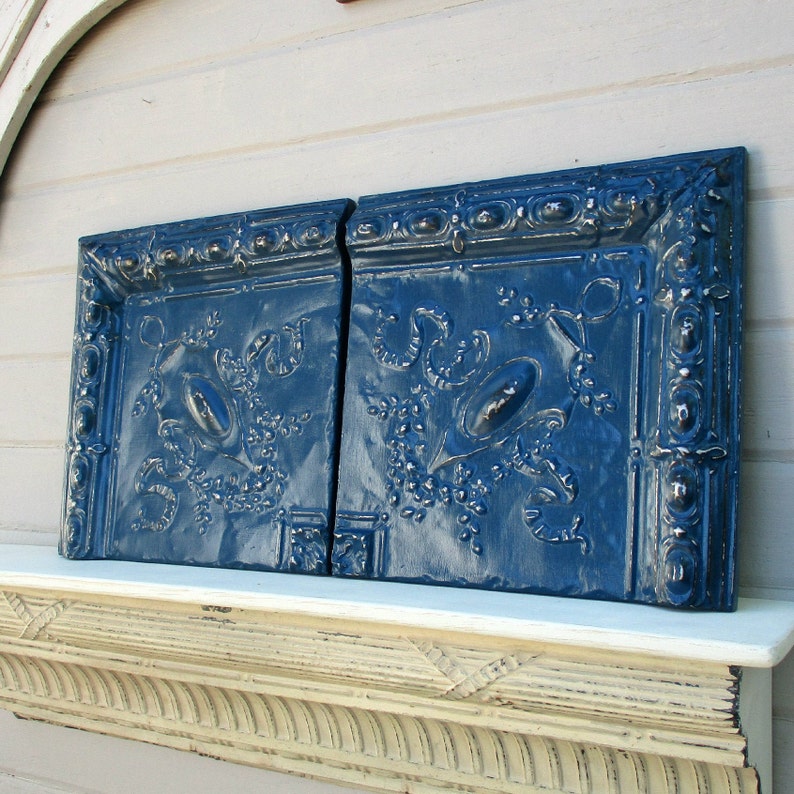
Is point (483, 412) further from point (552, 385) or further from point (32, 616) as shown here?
point (32, 616)

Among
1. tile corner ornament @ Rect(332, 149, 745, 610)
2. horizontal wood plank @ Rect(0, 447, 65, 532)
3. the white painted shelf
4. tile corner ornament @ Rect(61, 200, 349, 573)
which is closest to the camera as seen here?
the white painted shelf

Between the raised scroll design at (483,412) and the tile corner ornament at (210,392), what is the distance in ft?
0.29

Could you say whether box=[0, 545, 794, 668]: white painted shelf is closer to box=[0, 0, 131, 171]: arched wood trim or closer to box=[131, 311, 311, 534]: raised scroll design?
box=[131, 311, 311, 534]: raised scroll design

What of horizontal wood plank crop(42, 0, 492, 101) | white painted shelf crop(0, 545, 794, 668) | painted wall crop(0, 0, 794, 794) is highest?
horizontal wood plank crop(42, 0, 492, 101)

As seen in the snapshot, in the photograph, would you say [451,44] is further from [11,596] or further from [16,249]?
[11,596]

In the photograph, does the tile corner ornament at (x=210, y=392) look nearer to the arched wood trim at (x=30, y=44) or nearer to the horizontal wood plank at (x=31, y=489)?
the horizontal wood plank at (x=31, y=489)

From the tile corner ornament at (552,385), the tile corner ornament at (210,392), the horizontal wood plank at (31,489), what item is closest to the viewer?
the tile corner ornament at (552,385)

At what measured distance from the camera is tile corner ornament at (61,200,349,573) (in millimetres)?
954

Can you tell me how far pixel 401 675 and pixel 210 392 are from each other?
432 millimetres

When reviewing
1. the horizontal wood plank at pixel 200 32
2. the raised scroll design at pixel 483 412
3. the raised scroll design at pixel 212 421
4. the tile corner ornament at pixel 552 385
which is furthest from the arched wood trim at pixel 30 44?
the raised scroll design at pixel 483 412

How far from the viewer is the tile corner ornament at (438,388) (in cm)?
78

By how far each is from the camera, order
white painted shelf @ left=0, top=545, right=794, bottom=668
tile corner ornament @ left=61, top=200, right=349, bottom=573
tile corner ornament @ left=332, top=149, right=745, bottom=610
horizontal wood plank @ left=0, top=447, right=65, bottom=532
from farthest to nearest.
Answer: horizontal wood plank @ left=0, top=447, right=65, bottom=532 → tile corner ornament @ left=61, top=200, right=349, bottom=573 → tile corner ornament @ left=332, top=149, right=745, bottom=610 → white painted shelf @ left=0, top=545, right=794, bottom=668

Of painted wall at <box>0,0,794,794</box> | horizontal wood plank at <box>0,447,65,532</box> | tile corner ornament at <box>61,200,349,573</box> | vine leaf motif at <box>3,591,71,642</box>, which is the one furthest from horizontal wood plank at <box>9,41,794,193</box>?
vine leaf motif at <box>3,591,71,642</box>

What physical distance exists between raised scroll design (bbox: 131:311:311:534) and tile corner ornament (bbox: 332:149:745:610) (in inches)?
3.9
